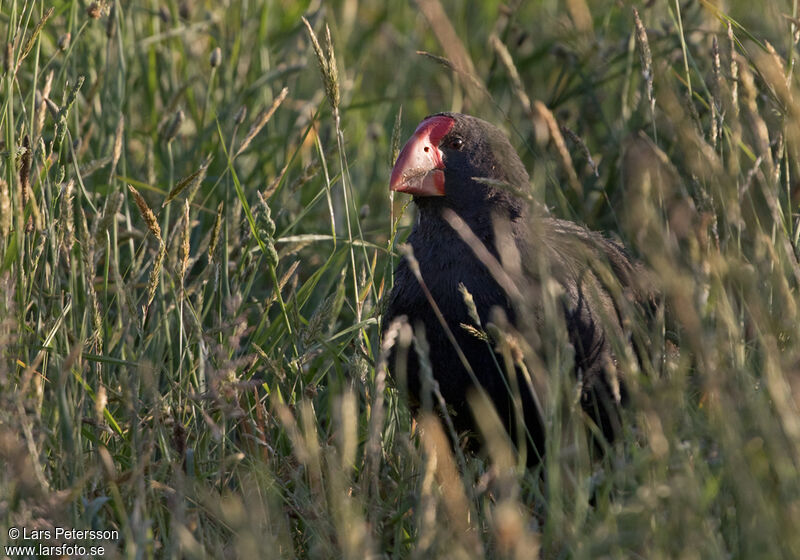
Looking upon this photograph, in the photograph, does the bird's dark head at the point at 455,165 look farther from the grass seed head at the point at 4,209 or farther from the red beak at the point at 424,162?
the grass seed head at the point at 4,209

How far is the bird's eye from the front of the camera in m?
3.04

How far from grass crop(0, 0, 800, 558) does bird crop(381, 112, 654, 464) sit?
0.11 meters

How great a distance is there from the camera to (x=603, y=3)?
5.44 meters

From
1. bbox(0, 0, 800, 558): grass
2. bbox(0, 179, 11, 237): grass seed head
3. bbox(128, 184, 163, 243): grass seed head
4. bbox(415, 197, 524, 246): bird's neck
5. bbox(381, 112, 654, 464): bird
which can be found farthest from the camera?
bbox(415, 197, 524, 246): bird's neck

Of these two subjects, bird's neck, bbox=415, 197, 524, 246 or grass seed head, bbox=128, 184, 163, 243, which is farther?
bird's neck, bbox=415, 197, 524, 246

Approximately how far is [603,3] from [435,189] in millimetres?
2807

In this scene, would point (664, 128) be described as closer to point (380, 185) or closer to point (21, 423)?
point (380, 185)

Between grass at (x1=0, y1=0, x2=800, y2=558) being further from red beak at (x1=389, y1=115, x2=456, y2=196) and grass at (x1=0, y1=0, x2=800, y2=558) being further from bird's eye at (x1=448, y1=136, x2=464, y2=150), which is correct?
bird's eye at (x1=448, y1=136, x2=464, y2=150)

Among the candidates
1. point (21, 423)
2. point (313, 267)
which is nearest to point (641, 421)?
point (21, 423)

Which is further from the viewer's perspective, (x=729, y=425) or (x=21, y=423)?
(x=21, y=423)

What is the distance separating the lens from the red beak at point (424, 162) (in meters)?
2.97

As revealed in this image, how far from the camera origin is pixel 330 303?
2.63 metres

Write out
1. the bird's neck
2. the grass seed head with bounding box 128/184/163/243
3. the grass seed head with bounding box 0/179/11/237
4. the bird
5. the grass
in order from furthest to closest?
the bird's neck → the bird → the grass seed head with bounding box 128/184/163/243 → the grass seed head with bounding box 0/179/11/237 → the grass

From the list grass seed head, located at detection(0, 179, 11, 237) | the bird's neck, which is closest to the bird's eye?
the bird's neck
